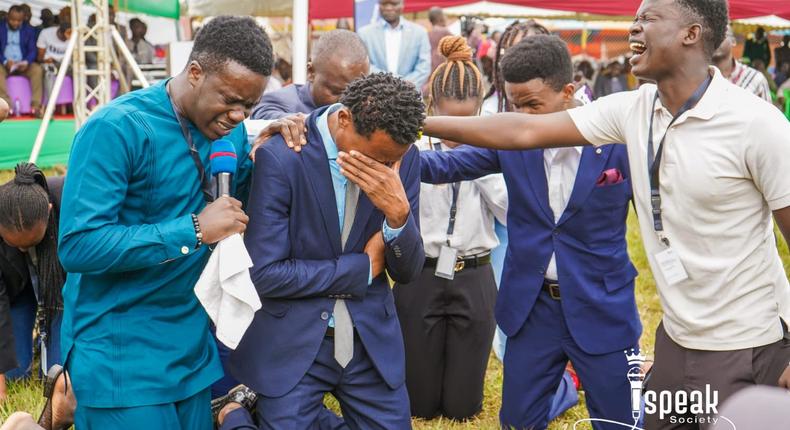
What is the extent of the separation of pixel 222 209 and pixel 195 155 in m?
0.28

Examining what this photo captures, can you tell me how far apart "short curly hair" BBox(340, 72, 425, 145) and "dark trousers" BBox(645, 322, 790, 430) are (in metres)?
1.31

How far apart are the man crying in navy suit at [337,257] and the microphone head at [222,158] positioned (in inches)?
8.0

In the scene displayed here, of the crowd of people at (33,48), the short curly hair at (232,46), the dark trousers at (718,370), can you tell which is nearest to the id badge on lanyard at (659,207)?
the dark trousers at (718,370)

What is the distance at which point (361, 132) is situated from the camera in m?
3.26

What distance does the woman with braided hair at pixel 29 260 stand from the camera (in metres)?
5.05

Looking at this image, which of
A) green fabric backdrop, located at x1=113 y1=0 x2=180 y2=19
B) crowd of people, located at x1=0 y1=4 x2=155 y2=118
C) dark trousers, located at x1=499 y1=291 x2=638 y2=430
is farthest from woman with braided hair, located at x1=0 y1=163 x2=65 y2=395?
crowd of people, located at x1=0 y1=4 x2=155 y2=118

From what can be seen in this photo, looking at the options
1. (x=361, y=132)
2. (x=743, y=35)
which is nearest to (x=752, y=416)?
(x=361, y=132)

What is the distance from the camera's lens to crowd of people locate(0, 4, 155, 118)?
14.1m

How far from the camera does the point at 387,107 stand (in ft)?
10.5

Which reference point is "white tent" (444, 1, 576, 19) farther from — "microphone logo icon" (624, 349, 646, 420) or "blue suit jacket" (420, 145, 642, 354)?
"microphone logo icon" (624, 349, 646, 420)

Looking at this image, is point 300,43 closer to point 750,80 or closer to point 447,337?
point 447,337

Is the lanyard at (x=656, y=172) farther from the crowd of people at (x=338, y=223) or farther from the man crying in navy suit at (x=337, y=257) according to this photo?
the man crying in navy suit at (x=337, y=257)

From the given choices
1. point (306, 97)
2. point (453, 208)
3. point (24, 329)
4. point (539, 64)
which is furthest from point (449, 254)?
point (24, 329)

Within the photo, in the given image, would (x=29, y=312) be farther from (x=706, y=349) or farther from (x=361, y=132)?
(x=706, y=349)
